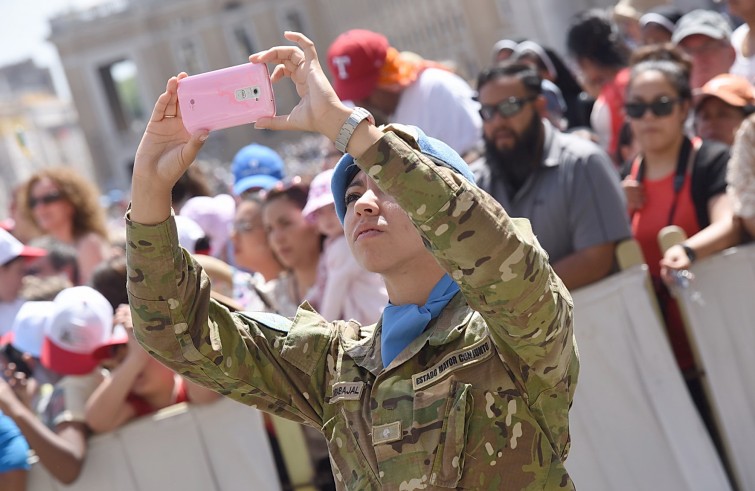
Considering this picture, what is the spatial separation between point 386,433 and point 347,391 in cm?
16

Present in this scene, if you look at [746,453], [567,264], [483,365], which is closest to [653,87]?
[567,264]

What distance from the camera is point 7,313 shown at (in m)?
5.91

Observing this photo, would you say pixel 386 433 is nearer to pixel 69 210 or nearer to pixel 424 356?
pixel 424 356

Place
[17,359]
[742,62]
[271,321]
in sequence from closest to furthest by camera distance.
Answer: [271,321] < [17,359] < [742,62]

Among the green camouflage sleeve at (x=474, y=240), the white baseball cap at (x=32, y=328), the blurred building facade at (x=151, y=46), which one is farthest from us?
the blurred building facade at (x=151, y=46)

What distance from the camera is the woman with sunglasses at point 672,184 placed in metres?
4.38

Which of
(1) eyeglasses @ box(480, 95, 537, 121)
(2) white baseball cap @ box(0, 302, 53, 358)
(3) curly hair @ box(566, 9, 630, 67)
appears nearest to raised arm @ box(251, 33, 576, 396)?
(1) eyeglasses @ box(480, 95, 537, 121)

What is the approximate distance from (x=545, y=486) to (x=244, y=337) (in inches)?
30.8

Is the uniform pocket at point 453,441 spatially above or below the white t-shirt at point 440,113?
below

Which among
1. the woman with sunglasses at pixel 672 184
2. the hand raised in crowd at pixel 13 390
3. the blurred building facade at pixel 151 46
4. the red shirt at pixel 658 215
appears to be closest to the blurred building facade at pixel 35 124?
the blurred building facade at pixel 151 46

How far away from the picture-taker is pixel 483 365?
7.63ft

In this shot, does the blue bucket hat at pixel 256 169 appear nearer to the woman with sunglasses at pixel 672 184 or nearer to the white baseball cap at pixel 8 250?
the white baseball cap at pixel 8 250

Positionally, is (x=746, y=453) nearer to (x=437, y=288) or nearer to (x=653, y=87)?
(x=653, y=87)

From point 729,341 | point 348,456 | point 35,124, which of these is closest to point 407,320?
point 348,456
